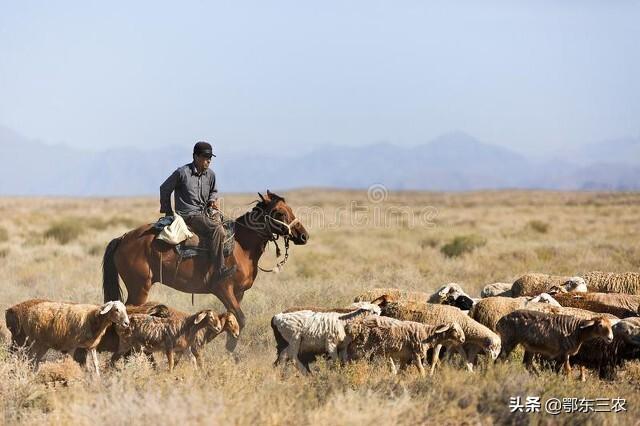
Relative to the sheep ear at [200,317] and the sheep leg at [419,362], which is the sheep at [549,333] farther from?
the sheep ear at [200,317]

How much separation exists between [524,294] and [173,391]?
748 centimetres

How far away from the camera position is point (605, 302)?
474 inches

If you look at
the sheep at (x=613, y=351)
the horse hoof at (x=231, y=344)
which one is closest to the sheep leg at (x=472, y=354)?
the sheep at (x=613, y=351)

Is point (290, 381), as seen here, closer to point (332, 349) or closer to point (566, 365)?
point (332, 349)

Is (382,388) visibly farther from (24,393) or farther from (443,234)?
(443,234)

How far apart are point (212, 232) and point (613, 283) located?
22.2 feet

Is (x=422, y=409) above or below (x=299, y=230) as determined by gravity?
below

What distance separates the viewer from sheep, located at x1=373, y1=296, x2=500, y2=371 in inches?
395

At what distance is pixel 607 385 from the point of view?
9.58m

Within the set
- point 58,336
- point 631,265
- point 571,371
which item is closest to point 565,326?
point 571,371

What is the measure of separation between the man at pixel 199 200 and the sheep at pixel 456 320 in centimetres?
268

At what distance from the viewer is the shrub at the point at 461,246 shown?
84.2 ft

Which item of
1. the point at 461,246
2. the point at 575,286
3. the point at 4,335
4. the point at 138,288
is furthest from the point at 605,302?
the point at 461,246

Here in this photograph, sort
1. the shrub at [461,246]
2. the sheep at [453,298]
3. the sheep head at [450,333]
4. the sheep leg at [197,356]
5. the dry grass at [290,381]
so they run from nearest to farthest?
1. the dry grass at [290,381]
2. the sheep head at [450,333]
3. the sheep leg at [197,356]
4. the sheep at [453,298]
5. the shrub at [461,246]
